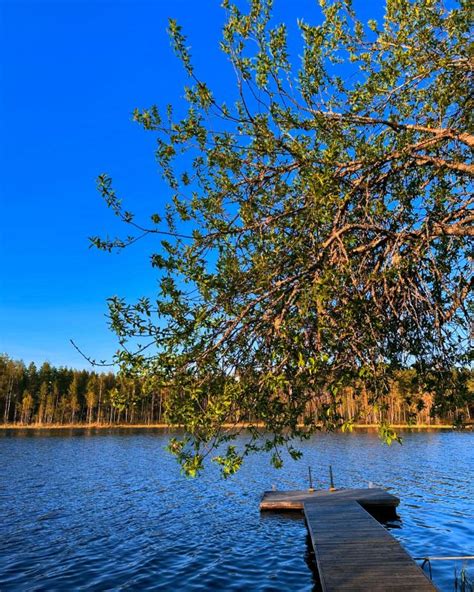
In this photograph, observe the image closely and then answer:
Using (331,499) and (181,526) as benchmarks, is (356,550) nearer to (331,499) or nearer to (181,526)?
(331,499)

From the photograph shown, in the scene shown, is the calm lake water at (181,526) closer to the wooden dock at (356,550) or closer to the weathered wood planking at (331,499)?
the weathered wood planking at (331,499)

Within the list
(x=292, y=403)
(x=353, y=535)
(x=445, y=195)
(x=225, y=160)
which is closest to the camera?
(x=292, y=403)

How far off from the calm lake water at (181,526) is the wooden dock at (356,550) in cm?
147

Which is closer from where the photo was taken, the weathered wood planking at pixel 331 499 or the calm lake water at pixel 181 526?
the calm lake water at pixel 181 526

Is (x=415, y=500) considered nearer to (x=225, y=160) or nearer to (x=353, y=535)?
(x=353, y=535)

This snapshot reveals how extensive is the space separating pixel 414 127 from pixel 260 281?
3.79 metres

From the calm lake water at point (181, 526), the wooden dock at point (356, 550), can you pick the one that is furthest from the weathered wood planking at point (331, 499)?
the calm lake water at point (181, 526)

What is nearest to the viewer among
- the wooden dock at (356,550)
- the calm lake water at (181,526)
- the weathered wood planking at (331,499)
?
the wooden dock at (356,550)

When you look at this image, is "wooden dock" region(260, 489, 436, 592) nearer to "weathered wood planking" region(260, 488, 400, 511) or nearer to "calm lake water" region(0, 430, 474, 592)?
"weathered wood planking" region(260, 488, 400, 511)

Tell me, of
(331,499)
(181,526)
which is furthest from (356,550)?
(181,526)

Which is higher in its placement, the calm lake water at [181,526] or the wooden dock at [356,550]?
the wooden dock at [356,550]

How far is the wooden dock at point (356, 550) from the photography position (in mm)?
12719

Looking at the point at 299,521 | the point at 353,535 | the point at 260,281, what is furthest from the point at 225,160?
the point at 299,521

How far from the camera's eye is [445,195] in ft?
27.4
